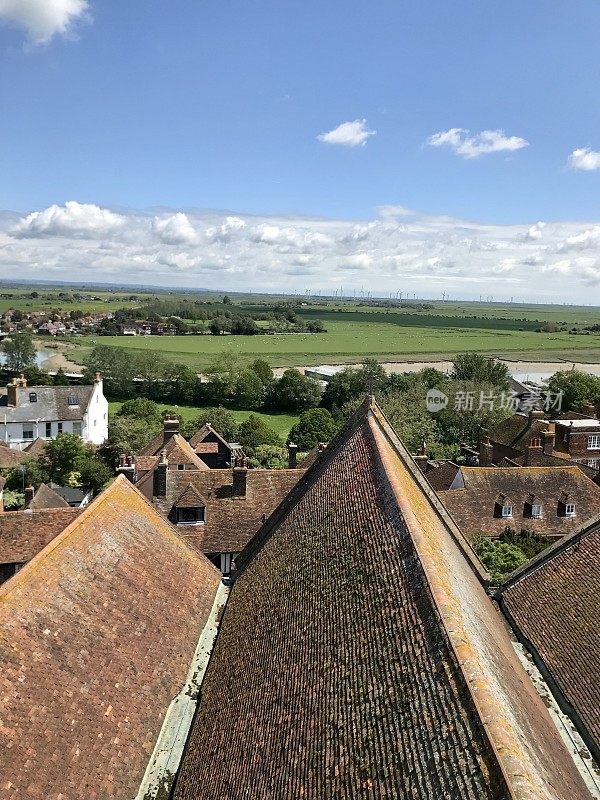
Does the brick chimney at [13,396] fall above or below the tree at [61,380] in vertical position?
above

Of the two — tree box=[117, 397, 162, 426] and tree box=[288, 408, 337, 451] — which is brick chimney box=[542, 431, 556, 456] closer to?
tree box=[288, 408, 337, 451]

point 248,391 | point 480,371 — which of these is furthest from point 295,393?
point 480,371

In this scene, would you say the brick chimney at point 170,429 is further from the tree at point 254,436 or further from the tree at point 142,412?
the tree at point 142,412

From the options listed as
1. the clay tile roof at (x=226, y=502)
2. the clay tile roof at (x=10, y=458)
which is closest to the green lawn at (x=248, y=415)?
the clay tile roof at (x=10, y=458)

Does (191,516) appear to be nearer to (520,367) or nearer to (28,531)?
(28,531)

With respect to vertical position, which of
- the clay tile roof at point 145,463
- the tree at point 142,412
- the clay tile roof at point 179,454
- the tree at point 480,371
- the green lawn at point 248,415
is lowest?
the green lawn at point 248,415

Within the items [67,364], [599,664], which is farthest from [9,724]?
[67,364]

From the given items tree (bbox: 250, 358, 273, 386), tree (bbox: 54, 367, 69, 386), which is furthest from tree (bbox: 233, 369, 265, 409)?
tree (bbox: 54, 367, 69, 386)
